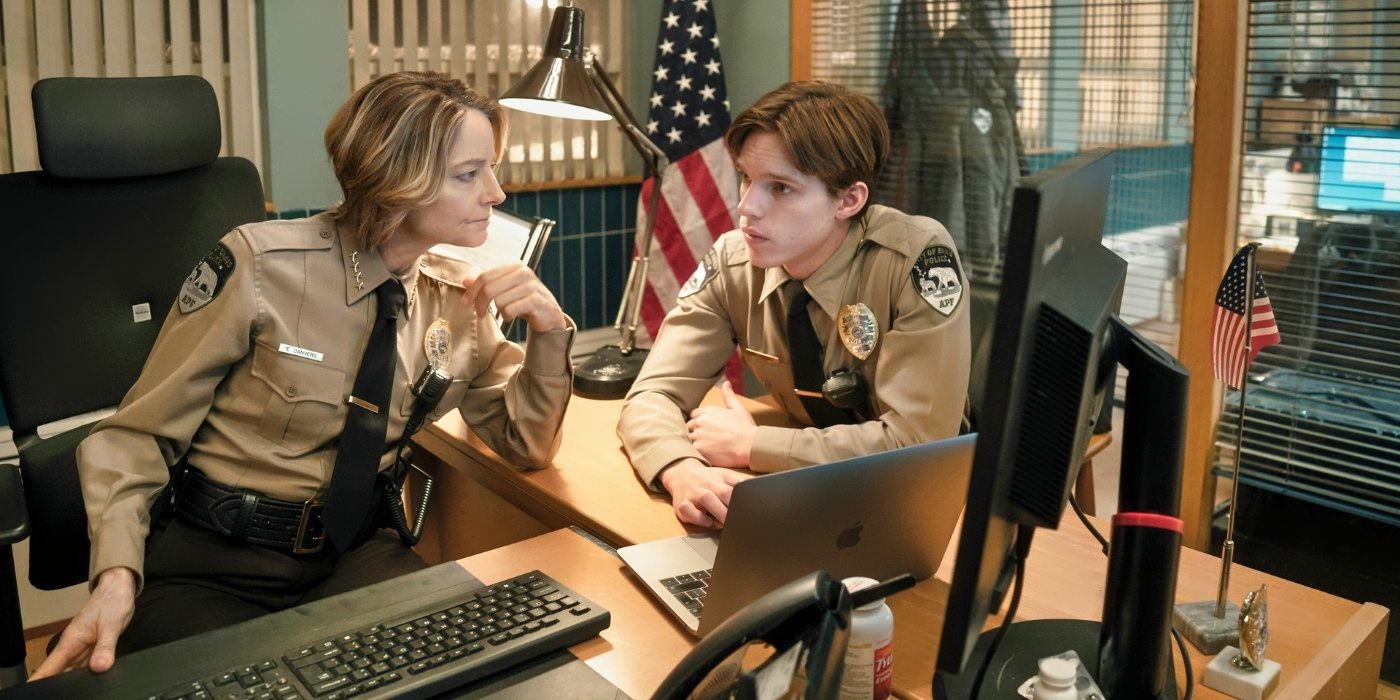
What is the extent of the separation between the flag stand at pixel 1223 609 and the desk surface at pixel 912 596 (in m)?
0.03

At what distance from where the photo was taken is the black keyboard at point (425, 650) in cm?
109

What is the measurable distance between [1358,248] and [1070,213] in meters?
1.81

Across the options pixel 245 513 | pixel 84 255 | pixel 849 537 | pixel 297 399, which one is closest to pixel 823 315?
pixel 849 537

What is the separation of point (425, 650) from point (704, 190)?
8.00 feet

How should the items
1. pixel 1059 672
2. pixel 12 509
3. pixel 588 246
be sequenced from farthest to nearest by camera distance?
1. pixel 588 246
2. pixel 12 509
3. pixel 1059 672

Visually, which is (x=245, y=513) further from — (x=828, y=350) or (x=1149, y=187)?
(x=1149, y=187)

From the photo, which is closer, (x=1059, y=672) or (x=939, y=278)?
(x=1059, y=672)

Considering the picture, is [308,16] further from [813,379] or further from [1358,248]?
[1358,248]

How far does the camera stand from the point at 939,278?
1.81 metres

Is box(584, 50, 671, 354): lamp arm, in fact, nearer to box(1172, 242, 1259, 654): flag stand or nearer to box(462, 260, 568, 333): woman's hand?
box(462, 260, 568, 333): woman's hand

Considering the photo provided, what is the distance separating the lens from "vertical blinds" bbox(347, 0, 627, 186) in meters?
3.18

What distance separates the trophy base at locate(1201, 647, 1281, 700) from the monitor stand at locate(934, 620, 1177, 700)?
0.19 feet

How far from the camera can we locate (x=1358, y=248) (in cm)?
234

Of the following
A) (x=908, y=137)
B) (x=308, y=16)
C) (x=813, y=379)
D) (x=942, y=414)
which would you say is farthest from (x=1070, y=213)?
(x=308, y=16)
